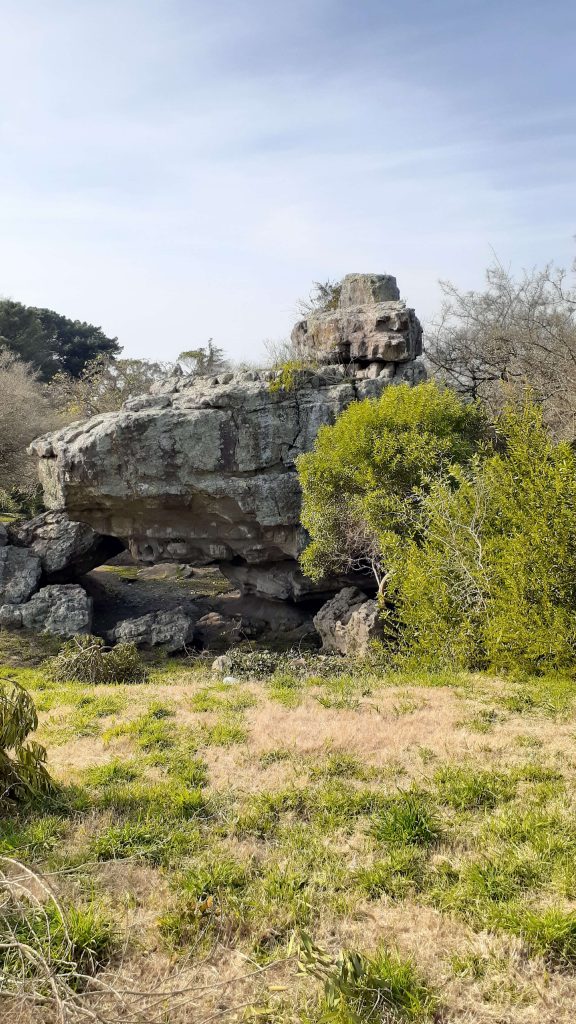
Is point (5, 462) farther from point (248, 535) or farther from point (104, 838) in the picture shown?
point (104, 838)

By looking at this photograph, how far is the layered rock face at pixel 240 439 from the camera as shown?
61.1 feet

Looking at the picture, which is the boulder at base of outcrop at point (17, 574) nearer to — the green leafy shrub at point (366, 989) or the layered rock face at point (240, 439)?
the layered rock face at point (240, 439)

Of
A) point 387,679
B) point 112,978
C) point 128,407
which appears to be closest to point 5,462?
point 128,407

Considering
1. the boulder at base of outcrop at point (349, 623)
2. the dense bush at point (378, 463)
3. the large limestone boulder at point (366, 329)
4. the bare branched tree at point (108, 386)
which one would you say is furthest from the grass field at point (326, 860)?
the bare branched tree at point (108, 386)

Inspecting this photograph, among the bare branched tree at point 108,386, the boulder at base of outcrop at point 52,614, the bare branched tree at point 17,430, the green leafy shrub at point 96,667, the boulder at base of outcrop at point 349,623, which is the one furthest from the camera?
the bare branched tree at point 108,386

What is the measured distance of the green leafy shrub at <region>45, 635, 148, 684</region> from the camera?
46.4 feet

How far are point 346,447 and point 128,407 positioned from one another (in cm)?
796

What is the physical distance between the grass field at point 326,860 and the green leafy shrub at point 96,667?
6185mm

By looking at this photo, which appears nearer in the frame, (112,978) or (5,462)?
(112,978)

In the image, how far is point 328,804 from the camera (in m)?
5.38

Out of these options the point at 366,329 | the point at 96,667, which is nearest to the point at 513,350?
the point at 366,329

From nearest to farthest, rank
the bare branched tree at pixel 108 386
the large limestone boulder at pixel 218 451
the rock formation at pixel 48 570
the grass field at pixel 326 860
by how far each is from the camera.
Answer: the grass field at pixel 326 860 < the large limestone boulder at pixel 218 451 < the rock formation at pixel 48 570 < the bare branched tree at pixel 108 386

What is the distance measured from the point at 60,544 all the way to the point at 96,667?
8.60m

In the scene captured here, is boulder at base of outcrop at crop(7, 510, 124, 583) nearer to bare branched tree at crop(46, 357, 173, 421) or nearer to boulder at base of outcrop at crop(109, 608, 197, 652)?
boulder at base of outcrop at crop(109, 608, 197, 652)
